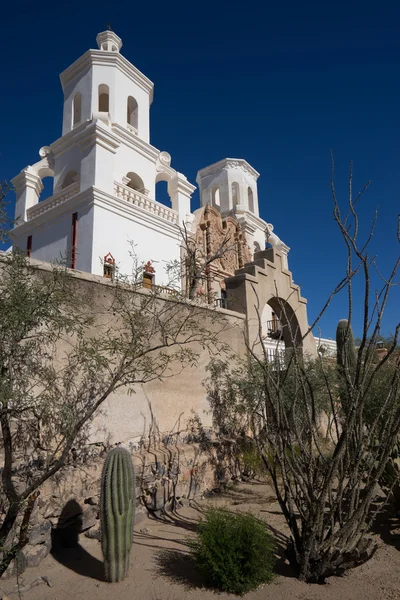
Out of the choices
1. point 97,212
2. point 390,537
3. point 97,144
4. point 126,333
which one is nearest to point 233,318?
point 126,333

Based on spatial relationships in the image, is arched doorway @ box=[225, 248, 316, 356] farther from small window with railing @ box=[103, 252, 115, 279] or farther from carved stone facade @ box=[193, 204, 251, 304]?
carved stone facade @ box=[193, 204, 251, 304]

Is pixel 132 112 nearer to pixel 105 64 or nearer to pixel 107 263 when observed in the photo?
pixel 105 64

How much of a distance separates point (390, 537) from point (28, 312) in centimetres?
568

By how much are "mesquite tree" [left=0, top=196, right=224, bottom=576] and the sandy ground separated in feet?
2.36

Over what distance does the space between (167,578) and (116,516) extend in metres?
0.96

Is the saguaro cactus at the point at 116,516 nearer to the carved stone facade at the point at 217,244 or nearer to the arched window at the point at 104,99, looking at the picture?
the carved stone facade at the point at 217,244

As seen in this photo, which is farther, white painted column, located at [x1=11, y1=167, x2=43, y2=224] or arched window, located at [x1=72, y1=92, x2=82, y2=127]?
arched window, located at [x1=72, y1=92, x2=82, y2=127]

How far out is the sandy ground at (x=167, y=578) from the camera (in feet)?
14.8

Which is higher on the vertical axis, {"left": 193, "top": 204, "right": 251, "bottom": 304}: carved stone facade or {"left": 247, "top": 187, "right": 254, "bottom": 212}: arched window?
{"left": 247, "top": 187, "right": 254, "bottom": 212}: arched window

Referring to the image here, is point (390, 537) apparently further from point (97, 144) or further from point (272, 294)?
point (97, 144)

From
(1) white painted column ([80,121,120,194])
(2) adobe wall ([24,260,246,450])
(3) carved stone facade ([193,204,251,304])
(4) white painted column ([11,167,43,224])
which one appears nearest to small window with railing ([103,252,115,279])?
(1) white painted column ([80,121,120,194])

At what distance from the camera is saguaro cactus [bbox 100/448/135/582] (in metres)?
4.75

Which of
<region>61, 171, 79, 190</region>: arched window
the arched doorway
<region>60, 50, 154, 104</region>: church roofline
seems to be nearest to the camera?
the arched doorway

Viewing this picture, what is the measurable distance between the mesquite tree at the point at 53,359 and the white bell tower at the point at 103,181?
6.90m
